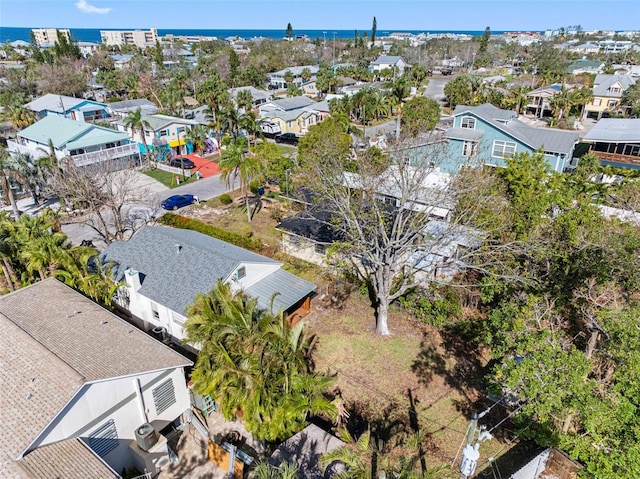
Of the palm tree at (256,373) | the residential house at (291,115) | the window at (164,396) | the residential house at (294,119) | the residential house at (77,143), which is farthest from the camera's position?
the residential house at (291,115)

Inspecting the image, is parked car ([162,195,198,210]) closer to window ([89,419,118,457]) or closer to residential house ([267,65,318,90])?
window ([89,419,118,457])

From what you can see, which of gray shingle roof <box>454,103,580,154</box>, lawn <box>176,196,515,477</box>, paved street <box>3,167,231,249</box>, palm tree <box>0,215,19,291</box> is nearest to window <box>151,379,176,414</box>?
lawn <box>176,196,515,477</box>

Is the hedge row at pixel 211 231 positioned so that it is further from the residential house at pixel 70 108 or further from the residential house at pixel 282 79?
the residential house at pixel 282 79

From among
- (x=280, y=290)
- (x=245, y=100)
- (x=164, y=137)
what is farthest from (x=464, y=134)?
(x=245, y=100)

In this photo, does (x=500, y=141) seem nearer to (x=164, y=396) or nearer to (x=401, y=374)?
(x=401, y=374)

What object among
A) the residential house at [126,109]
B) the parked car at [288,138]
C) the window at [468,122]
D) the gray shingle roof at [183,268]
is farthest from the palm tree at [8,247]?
the residential house at [126,109]

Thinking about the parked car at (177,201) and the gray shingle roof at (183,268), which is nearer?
the gray shingle roof at (183,268)

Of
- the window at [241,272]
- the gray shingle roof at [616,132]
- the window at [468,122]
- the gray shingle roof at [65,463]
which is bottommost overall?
the gray shingle roof at [65,463]
